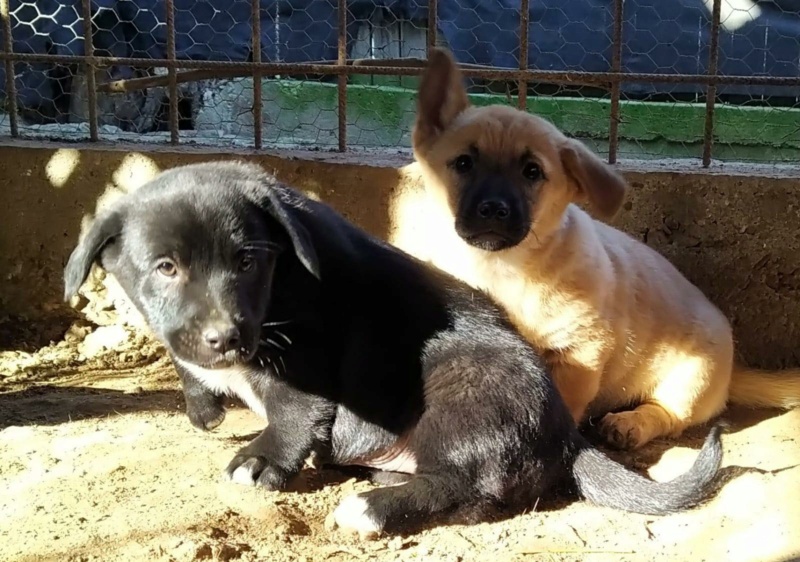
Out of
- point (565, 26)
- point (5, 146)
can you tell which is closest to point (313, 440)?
point (5, 146)

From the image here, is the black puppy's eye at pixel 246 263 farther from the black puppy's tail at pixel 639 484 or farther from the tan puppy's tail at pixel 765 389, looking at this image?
the tan puppy's tail at pixel 765 389

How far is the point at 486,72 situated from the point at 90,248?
2417mm

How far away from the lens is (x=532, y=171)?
3.40 metres

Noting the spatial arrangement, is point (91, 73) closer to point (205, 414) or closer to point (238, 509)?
point (205, 414)

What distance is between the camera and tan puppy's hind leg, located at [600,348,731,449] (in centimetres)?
350

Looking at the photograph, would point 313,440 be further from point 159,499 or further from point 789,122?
point 789,122

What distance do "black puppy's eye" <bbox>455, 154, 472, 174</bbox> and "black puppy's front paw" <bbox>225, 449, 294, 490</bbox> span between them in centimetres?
139

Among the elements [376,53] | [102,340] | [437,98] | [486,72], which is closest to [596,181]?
[437,98]

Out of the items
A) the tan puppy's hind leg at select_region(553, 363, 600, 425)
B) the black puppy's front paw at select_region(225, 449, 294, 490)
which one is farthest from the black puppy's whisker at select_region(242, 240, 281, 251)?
the tan puppy's hind leg at select_region(553, 363, 600, 425)

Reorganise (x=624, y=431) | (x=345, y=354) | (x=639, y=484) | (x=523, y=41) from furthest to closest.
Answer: (x=523, y=41) < (x=624, y=431) < (x=345, y=354) < (x=639, y=484)

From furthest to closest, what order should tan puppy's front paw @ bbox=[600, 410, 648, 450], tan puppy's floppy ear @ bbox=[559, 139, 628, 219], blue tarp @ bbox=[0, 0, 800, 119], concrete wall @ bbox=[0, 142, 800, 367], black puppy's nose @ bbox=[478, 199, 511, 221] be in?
blue tarp @ bbox=[0, 0, 800, 119] < concrete wall @ bbox=[0, 142, 800, 367] < tan puppy's front paw @ bbox=[600, 410, 648, 450] < tan puppy's floppy ear @ bbox=[559, 139, 628, 219] < black puppy's nose @ bbox=[478, 199, 511, 221]

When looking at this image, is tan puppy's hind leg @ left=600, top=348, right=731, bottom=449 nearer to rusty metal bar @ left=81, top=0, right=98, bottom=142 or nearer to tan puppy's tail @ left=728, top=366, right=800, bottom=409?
tan puppy's tail @ left=728, top=366, right=800, bottom=409

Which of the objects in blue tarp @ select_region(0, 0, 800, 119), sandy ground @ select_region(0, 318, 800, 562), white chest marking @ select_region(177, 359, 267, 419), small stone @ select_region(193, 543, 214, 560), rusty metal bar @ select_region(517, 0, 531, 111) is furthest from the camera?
blue tarp @ select_region(0, 0, 800, 119)

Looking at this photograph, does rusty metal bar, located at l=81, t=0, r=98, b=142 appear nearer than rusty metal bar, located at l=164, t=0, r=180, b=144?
No
